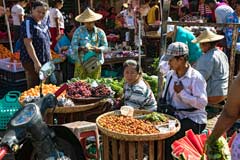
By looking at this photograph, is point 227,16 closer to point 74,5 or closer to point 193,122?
point 193,122

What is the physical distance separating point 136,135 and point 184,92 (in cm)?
76

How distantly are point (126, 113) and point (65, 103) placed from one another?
2.61 feet

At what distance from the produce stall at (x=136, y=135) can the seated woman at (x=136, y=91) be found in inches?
18.3

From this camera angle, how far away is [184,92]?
4172mm

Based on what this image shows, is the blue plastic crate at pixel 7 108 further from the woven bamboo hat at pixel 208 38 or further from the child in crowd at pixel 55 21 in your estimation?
the child in crowd at pixel 55 21

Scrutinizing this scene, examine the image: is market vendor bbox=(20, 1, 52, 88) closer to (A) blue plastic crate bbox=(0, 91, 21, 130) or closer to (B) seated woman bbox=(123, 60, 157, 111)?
(A) blue plastic crate bbox=(0, 91, 21, 130)

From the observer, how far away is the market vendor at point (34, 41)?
5.47 metres

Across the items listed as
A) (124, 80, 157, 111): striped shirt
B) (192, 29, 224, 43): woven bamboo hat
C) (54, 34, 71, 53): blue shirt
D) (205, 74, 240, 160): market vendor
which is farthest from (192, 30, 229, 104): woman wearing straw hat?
(54, 34, 71, 53): blue shirt

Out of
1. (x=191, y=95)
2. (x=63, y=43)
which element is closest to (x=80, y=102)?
(x=191, y=95)

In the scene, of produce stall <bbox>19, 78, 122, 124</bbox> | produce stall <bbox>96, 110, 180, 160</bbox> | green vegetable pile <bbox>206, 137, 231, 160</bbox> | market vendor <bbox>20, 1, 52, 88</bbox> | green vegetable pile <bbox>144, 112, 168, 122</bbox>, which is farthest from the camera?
market vendor <bbox>20, 1, 52, 88</bbox>

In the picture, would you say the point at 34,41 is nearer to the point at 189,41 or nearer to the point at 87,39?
the point at 87,39

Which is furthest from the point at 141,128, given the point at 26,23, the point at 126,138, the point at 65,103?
the point at 26,23

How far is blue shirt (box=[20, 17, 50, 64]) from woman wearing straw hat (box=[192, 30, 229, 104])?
2198 millimetres

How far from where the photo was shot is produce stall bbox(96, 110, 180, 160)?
12.5 feet
